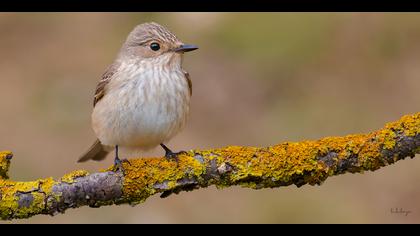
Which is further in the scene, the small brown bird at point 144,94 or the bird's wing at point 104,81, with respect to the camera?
the bird's wing at point 104,81

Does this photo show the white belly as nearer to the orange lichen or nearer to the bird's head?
the bird's head

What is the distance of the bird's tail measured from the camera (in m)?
6.96

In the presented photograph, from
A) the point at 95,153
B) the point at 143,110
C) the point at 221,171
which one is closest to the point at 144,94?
the point at 143,110

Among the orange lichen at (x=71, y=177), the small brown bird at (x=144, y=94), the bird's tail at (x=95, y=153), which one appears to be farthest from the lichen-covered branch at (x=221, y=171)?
the bird's tail at (x=95, y=153)

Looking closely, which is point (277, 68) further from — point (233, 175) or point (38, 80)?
point (233, 175)

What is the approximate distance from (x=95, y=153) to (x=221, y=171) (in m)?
2.15

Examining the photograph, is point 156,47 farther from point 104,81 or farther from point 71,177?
point 71,177

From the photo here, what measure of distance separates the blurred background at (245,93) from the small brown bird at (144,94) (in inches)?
85.6

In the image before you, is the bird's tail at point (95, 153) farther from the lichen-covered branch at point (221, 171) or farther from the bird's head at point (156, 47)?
the lichen-covered branch at point (221, 171)

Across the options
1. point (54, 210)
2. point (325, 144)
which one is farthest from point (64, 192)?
point (325, 144)

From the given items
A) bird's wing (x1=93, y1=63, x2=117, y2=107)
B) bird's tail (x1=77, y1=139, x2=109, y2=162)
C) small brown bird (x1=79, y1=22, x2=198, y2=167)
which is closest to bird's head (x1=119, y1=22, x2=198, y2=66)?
small brown bird (x1=79, y1=22, x2=198, y2=167)

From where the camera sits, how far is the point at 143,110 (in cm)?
596

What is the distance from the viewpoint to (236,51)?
33.4 ft

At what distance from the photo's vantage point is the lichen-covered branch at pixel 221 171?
497cm
